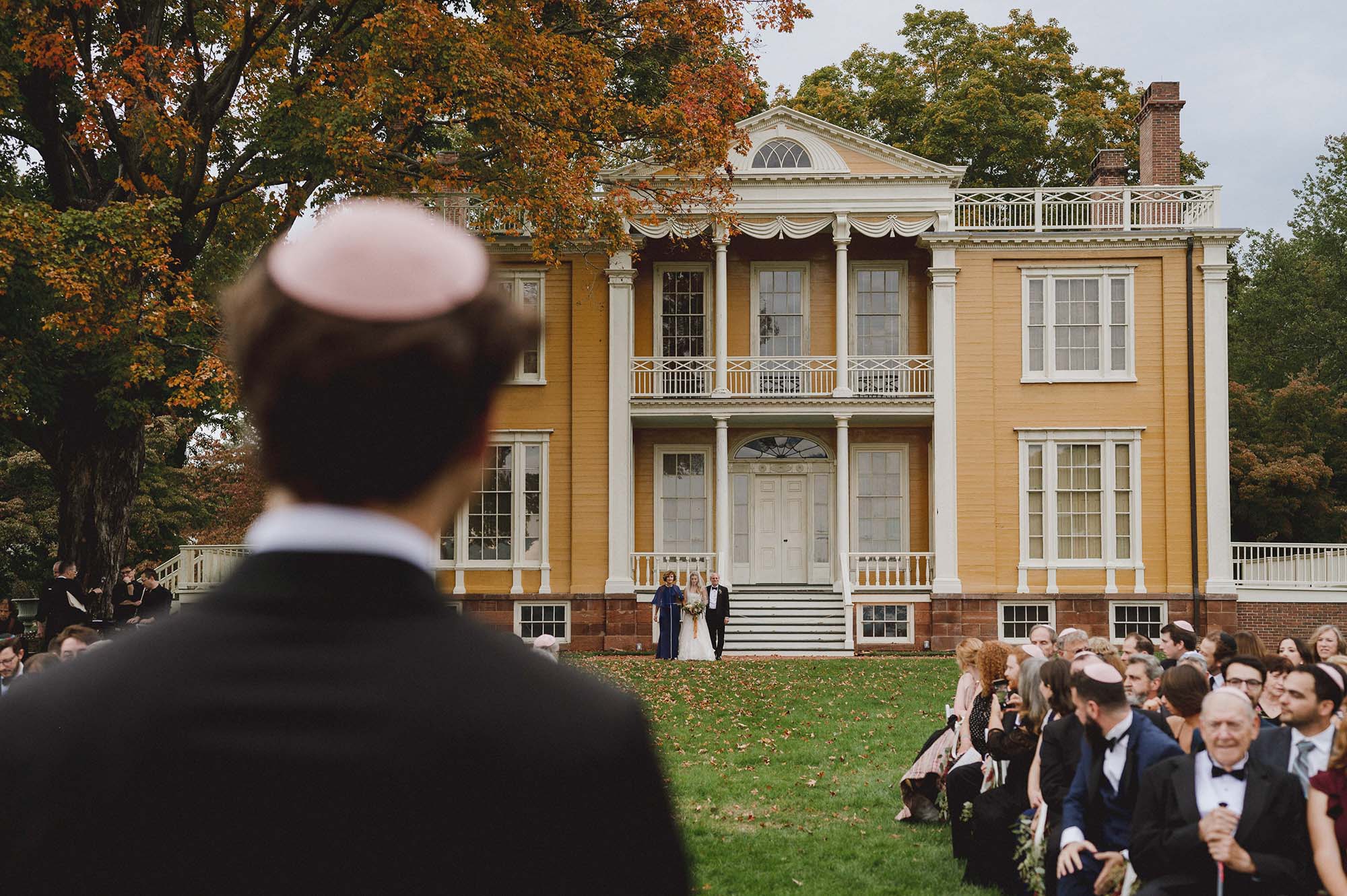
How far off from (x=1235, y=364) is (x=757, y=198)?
25204mm

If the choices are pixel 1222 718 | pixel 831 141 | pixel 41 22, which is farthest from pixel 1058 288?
pixel 1222 718

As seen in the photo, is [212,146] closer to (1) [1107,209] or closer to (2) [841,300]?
(2) [841,300]

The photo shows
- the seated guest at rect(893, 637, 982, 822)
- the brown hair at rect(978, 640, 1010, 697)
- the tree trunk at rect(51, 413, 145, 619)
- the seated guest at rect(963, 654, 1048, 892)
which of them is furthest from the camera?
the tree trunk at rect(51, 413, 145, 619)

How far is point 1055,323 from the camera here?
1040 inches

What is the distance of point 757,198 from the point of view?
26047 millimetres

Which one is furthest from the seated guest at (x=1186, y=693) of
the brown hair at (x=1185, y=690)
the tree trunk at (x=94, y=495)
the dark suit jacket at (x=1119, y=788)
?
the tree trunk at (x=94, y=495)

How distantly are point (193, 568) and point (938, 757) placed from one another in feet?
67.2

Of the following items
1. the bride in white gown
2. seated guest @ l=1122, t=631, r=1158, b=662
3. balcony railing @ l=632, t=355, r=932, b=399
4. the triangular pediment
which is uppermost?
the triangular pediment

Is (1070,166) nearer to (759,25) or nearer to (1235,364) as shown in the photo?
(1235,364)

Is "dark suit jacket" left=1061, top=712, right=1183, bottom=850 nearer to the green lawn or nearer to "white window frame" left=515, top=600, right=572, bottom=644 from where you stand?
the green lawn

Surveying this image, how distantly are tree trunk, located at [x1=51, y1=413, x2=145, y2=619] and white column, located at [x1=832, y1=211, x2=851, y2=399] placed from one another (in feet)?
44.6

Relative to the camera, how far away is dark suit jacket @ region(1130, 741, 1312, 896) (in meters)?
5.75

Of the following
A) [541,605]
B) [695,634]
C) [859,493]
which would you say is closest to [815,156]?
[859,493]

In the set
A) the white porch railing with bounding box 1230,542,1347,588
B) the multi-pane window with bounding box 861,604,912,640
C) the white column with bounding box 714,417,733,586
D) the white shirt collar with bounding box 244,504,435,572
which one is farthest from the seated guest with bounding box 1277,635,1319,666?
the white porch railing with bounding box 1230,542,1347,588
